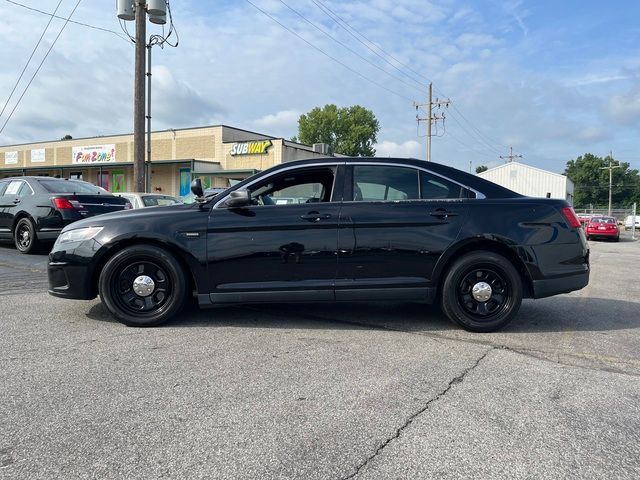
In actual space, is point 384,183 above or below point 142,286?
above

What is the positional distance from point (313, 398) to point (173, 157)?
1407 inches

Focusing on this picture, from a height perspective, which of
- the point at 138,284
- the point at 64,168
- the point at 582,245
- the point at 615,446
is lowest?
the point at 615,446

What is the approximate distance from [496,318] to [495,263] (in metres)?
0.54

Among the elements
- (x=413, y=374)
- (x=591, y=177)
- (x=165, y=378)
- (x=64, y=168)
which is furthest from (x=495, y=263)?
(x=591, y=177)

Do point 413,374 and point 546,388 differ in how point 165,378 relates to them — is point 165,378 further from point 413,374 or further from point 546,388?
point 546,388

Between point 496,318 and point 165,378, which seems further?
point 496,318

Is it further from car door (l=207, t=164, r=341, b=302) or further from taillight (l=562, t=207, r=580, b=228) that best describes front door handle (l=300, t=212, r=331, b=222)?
taillight (l=562, t=207, r=580, b=228)

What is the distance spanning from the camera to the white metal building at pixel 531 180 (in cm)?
5069

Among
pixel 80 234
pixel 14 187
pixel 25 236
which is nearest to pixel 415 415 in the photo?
pixel 80 234

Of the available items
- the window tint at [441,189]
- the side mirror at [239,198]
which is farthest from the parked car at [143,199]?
the window tint at [441,189]

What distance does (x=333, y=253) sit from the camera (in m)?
4.61

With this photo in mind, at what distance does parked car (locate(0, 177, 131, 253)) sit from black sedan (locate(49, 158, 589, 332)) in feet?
16.6

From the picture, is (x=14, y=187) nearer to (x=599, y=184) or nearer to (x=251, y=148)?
(x=251, y=148)

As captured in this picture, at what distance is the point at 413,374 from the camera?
11.6 feet
